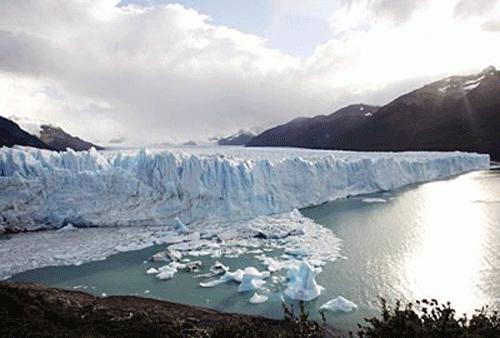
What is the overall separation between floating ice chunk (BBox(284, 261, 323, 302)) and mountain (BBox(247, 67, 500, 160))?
147 ft

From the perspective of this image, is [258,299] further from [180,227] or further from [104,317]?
[180,227]

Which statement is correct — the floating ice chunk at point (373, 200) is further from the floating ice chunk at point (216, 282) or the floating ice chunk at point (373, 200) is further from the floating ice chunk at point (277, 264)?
the floating ice chunk at point (216, 282)

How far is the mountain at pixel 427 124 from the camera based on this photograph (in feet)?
170

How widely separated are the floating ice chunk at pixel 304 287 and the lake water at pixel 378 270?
6.6 inches

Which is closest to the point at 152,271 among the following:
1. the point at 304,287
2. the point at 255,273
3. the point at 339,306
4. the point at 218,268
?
the point at 218,268

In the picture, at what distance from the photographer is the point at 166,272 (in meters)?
9.22

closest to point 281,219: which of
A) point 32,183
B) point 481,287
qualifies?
point 481,287

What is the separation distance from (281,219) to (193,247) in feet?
14.3

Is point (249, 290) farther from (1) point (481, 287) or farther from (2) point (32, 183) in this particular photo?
(2) point (32, 183)

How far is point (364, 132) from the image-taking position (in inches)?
2472

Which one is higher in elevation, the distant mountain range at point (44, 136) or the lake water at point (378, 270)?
the distant mountain range at point (44, 136)

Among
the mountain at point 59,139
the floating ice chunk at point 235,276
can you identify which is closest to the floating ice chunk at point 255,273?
the floating ice chunk at point 235,276

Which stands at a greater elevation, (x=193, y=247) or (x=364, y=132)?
(x=364, y=132)

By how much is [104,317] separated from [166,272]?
2978 millimetres
